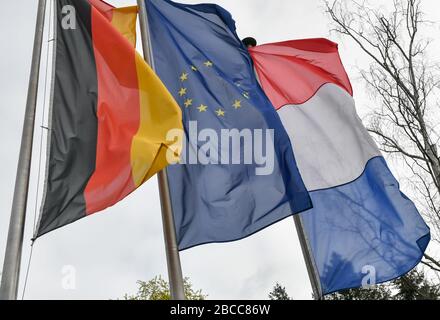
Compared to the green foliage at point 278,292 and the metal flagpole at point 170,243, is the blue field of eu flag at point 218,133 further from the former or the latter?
the green foliage at point 278,292

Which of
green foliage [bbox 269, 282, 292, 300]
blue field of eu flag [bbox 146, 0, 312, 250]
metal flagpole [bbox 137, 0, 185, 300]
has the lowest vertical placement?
metal flagpole [bbox 137, 0, 185, 300]

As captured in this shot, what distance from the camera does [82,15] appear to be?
22.1 ft

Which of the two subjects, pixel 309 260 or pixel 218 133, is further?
pixel 309 260

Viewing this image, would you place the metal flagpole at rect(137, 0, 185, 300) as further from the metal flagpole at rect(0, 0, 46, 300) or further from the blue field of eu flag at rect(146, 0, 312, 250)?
the metal flagpole at rect(0, 0, 46, 300)

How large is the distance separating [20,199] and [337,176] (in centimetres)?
497

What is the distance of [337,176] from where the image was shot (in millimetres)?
8391

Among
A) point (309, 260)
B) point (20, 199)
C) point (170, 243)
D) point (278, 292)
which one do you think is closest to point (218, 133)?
point (170, 243)

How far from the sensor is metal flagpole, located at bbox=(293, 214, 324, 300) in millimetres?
7277

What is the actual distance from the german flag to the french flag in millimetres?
3097

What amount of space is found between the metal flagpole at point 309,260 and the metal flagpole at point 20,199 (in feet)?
13.0

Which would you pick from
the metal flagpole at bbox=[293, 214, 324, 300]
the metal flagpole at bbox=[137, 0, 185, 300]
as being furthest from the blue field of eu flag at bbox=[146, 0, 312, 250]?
the metal flagpole at bbox=[293, 214, 324, 300]

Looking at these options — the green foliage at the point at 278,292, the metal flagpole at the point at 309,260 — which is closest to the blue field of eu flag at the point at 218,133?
the metal flagpole at the point at 309,260

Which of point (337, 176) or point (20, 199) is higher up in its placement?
point (337, 176)

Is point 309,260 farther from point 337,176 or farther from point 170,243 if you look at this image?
point 170,243
